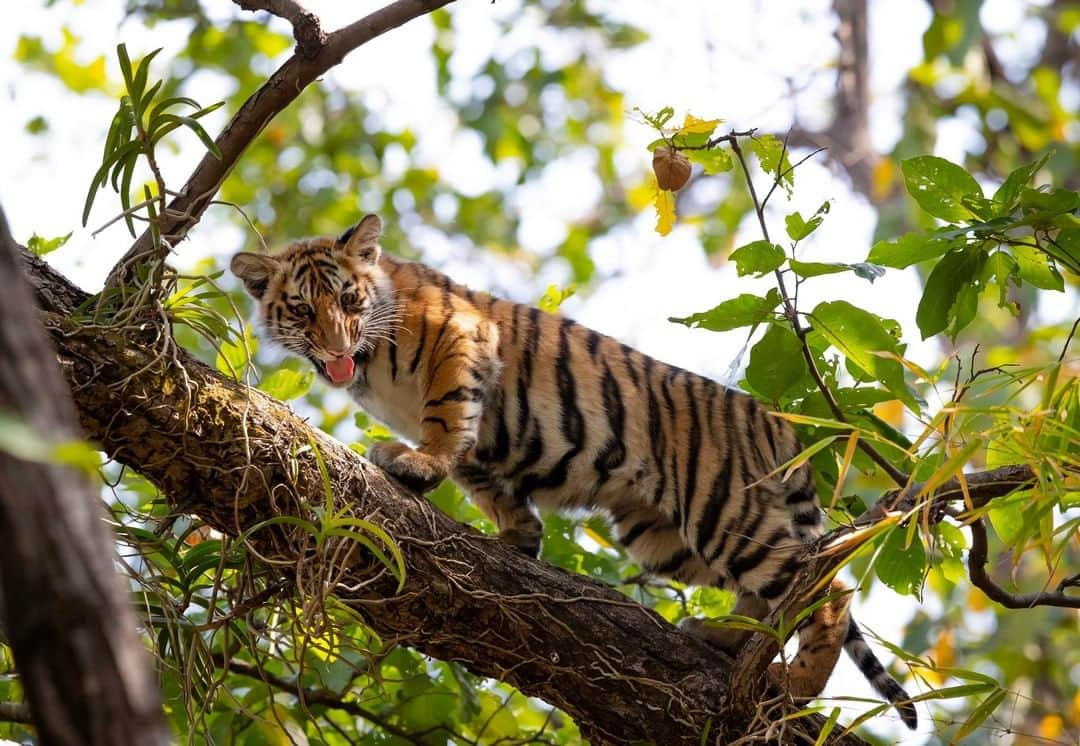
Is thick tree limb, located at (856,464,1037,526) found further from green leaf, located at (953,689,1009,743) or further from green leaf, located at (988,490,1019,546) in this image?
green leaf, located at (953,689,1009,743)

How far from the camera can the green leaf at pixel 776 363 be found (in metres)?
3.63

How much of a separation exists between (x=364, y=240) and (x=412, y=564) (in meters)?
2.15

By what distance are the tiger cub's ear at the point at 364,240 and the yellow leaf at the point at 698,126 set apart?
1.91 metres

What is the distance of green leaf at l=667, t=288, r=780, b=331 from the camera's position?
3484 millimetres

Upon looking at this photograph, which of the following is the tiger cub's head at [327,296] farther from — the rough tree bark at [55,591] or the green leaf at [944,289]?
the rough tree bark at [55,591]

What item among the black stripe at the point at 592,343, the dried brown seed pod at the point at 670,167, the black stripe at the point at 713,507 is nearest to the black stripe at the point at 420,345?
the black stripe at the point at 592,343

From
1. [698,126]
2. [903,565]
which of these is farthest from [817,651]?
[698,126]

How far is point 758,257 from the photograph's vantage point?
133 inches

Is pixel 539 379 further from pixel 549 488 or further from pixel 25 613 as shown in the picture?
pixel 25 613

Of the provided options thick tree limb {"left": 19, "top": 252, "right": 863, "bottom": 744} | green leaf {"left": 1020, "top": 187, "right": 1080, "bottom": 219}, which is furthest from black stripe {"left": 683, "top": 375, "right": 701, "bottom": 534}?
green leaf {"left": 1020, "top": 187, "right": 1080, "bottom": 219}

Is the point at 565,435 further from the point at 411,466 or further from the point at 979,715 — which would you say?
the point at 979,715

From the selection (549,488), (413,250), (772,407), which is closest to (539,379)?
(549,488)

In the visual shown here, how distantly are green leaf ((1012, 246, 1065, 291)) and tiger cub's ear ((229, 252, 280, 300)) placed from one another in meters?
2.83

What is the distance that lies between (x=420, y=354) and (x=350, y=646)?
4.86ft
